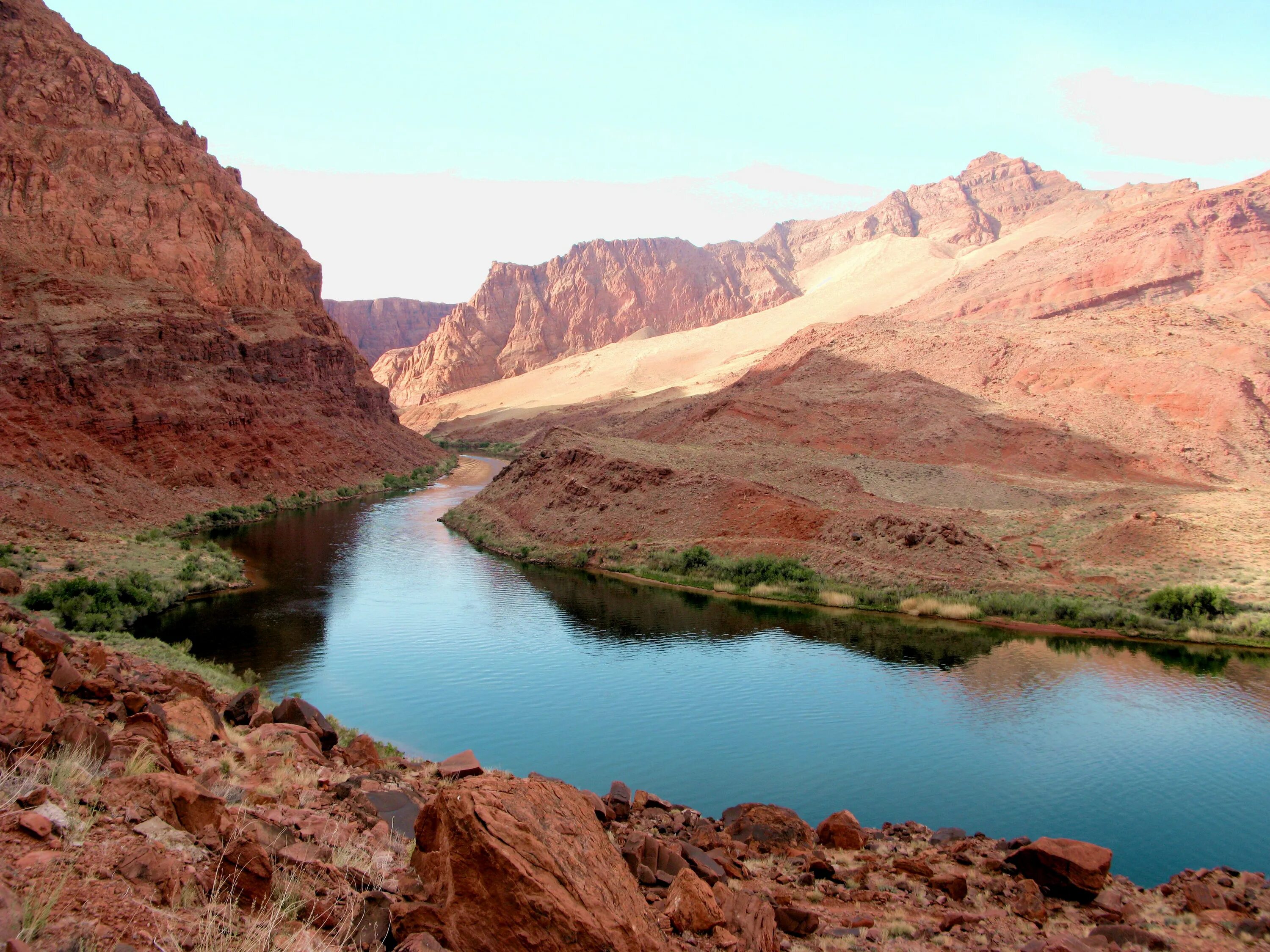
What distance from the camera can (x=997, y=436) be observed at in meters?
53.4

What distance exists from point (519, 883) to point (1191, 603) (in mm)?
26428

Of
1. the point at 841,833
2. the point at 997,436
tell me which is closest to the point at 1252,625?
the point at 841,833

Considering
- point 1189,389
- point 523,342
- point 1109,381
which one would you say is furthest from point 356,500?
point 523,342

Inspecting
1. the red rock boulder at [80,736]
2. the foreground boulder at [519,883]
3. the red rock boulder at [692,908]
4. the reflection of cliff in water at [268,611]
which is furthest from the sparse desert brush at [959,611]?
the red rock boulder at [80,736]

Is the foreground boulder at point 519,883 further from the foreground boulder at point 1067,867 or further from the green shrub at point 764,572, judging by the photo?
the green shrub at point 764,572

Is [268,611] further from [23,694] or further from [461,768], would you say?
[23,694]

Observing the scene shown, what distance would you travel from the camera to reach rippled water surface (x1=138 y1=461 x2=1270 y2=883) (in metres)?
14.2

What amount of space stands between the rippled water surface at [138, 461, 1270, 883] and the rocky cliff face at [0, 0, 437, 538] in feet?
59.8

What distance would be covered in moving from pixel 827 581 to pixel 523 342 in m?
147

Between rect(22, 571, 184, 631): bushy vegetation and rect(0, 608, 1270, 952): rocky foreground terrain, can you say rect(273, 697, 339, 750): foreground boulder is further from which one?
rect(22, 571, 184, 631): bushy vegetation

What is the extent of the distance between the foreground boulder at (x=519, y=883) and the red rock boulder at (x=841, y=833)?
18.4 ft

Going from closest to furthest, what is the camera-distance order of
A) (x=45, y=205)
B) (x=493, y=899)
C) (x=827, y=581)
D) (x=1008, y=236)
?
(x=493, y=899) → (x=827, y=581) → (x=45, y=205) → (x=1008, y=236)

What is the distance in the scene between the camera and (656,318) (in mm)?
179375

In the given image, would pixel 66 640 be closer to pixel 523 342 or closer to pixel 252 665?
pixel 252 665
